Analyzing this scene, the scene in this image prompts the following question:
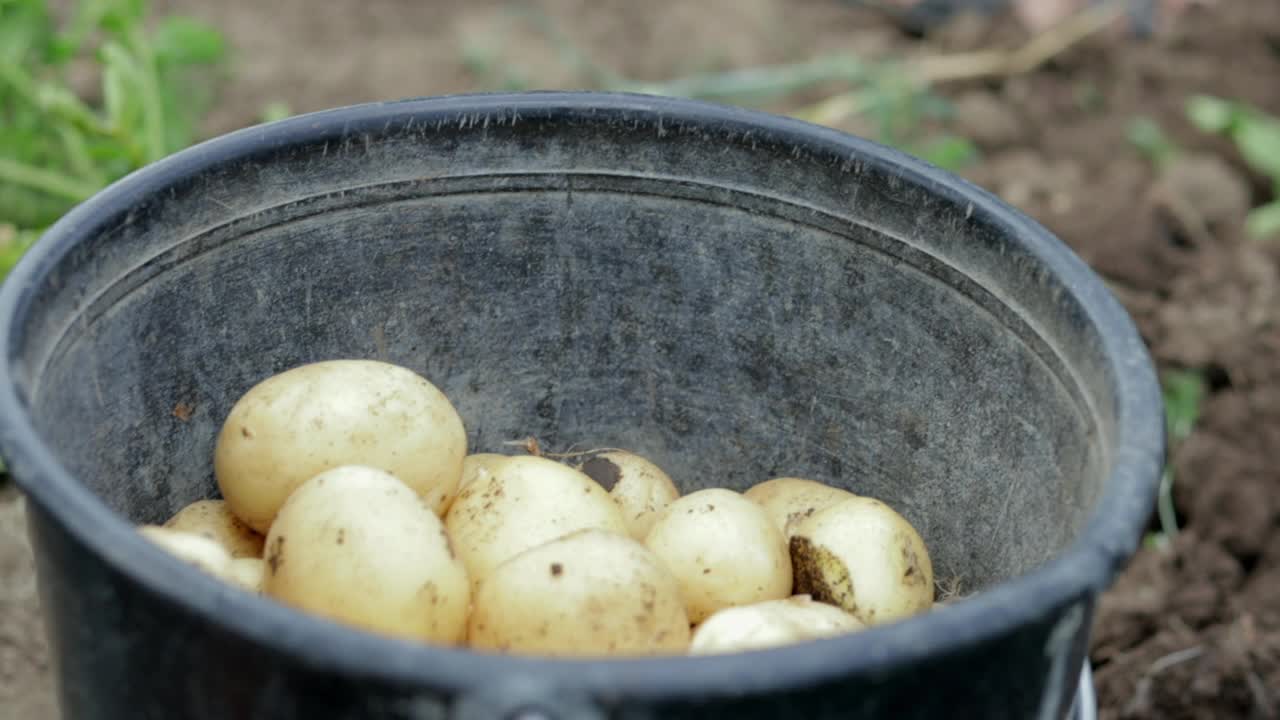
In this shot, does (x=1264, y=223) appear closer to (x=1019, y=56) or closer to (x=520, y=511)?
(x=1019, y=56)

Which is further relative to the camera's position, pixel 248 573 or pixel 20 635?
pixel 20 635

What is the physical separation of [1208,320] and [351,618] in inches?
99.8

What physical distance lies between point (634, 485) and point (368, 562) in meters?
0.63

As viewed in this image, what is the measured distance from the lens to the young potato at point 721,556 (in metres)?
1.55

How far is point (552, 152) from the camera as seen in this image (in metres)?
1.72

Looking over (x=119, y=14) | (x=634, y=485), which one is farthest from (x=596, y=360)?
(x=119, y=14)

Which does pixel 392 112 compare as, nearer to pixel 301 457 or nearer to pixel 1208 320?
pixel 301 457

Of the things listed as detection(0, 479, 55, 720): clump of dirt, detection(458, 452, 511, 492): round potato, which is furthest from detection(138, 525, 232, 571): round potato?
detection(0, 479, 55, 720): clump of dirt

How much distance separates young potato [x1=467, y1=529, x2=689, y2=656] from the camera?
4.03ft

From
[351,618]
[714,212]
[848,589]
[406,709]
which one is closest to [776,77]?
[714,212]

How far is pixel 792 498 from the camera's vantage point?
5.75 ft

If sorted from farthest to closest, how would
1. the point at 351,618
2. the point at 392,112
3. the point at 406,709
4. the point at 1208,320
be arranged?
the point at 1208,320 → the point at 392,112 → the point at 351,618 → the point at 406,709

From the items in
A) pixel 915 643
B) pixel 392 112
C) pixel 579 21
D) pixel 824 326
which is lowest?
pixel 579 21

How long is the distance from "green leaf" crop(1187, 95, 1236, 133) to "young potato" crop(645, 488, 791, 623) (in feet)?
10.5
